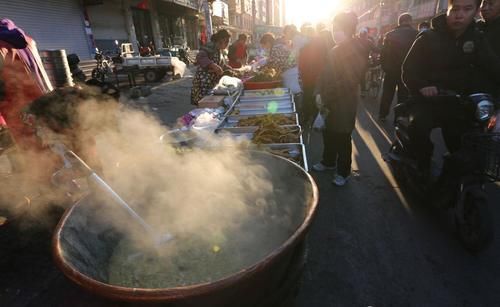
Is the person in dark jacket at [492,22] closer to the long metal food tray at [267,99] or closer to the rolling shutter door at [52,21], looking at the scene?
the long metal food tray at [267,99]

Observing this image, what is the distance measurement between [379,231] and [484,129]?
1424 mm

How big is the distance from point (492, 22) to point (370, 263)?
3153 mm

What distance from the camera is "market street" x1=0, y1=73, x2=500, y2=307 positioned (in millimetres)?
2303

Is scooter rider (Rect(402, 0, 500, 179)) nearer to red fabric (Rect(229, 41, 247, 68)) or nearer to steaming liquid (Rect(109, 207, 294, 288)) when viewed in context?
steaming liquid (Rect(109, 207, 294, 288))

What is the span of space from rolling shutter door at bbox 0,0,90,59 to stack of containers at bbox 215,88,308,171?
47.3 feet

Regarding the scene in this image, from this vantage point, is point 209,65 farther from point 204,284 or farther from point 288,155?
point 204,284

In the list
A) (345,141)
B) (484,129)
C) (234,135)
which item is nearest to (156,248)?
(234,135)

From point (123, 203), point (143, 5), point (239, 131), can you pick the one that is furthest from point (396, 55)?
point (143, 5)

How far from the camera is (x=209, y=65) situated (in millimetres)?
5469

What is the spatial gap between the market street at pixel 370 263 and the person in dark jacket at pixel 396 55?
357 cm

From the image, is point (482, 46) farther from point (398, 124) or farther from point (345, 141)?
point (345, 141)

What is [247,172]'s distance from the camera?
220 cm

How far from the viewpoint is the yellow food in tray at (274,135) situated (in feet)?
11.1

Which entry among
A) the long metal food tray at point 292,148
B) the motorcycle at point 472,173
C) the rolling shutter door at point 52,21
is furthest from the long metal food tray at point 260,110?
the rolling shutter door at point 52,21
